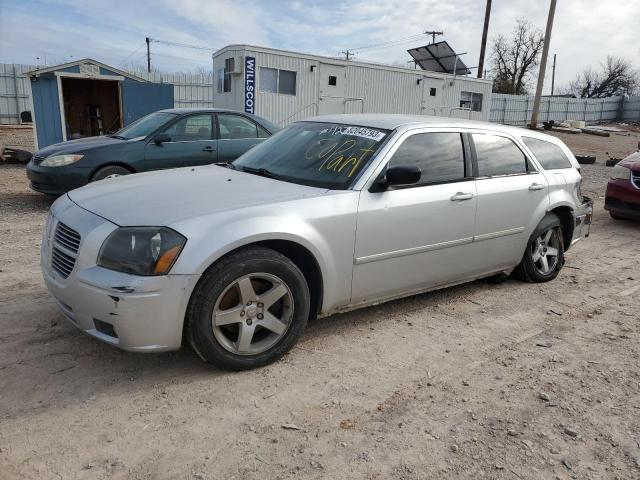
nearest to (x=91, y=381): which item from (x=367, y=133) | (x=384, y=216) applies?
(x=384, y=216)

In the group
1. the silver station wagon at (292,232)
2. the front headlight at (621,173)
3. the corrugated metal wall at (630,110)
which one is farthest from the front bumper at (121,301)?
the corrugated metal wall at (630,110)

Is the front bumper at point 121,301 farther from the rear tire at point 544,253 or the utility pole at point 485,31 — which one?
the utility pole at point 485,31

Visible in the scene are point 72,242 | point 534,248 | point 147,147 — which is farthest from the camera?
point 147,147

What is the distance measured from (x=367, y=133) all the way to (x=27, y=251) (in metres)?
3.84

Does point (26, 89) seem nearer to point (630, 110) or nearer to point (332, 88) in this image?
point (332, 88)

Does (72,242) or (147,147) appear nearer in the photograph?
(72,242)

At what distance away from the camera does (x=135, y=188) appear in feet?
12.0

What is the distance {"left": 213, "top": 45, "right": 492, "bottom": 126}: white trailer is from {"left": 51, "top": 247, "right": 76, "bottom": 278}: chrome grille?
13239 millimetres

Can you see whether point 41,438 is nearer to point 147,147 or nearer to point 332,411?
point 332,411

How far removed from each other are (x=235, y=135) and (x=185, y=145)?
86cm

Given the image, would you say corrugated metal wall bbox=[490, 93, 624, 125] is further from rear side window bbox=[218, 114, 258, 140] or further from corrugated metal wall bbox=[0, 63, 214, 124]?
rear side window bbox=[218, 114, 258, 140]

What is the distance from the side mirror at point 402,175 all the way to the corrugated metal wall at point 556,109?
33026mm

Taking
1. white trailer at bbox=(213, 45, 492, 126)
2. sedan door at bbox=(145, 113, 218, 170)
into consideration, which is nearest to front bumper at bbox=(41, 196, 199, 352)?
sedan door at bbox=(145, 113, 218, 170)

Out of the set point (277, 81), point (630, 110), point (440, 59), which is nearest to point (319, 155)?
point (277, 81)
